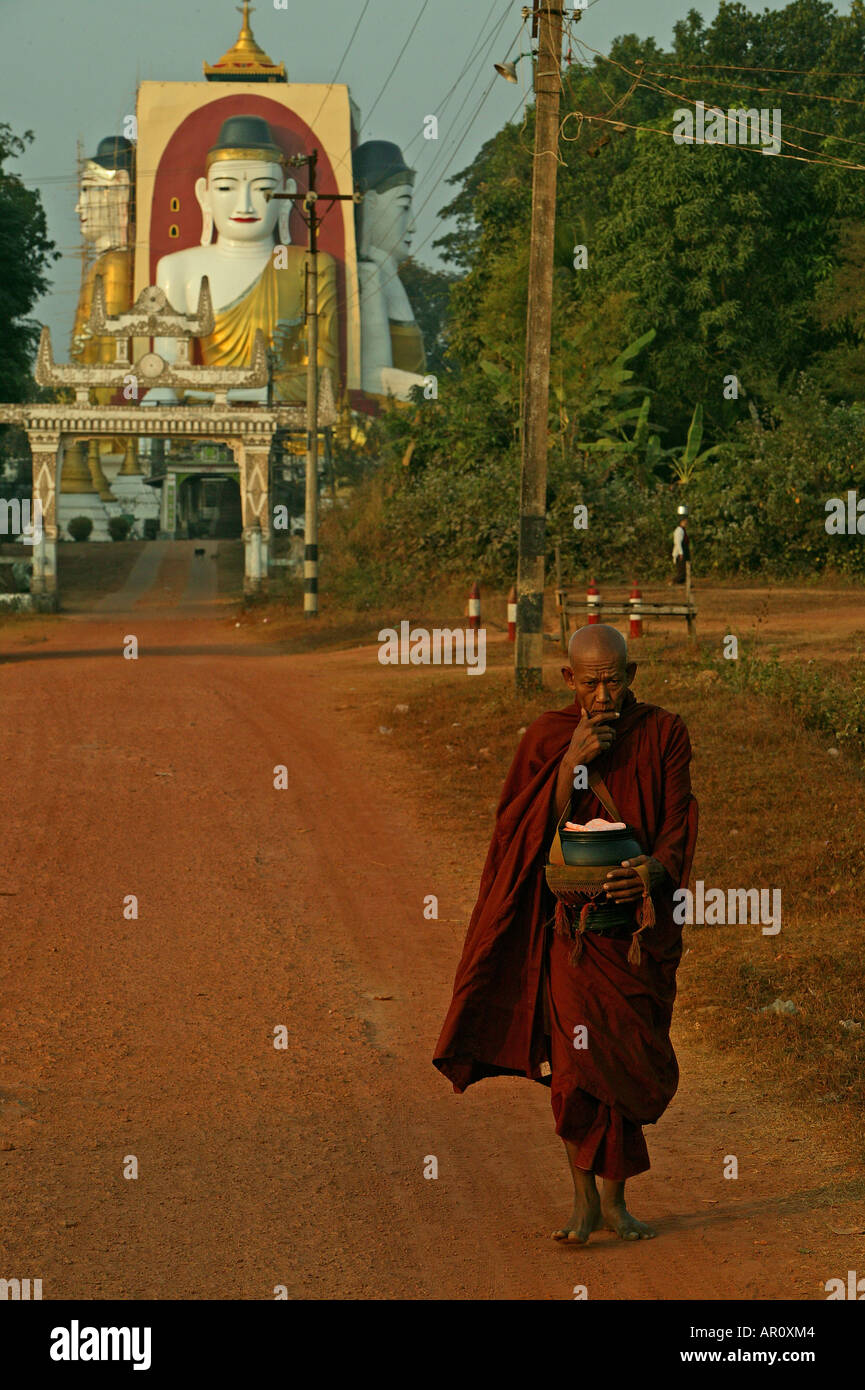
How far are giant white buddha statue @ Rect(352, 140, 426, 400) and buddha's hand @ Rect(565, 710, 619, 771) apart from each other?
49.7 metres

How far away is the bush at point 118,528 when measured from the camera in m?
46.6

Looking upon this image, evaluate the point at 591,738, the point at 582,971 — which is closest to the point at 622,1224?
the point at 582,971

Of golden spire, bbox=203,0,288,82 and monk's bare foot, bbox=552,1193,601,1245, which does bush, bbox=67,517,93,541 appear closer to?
golden spire, bbox=203,0,288,82

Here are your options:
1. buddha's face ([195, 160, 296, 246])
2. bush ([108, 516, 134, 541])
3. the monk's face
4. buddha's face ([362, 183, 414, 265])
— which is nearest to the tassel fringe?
the monk's face

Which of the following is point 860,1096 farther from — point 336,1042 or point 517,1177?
point 336,1042

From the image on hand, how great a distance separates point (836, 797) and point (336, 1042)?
475 centimetres

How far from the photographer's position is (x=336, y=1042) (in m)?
6.53

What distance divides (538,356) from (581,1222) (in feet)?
35.3

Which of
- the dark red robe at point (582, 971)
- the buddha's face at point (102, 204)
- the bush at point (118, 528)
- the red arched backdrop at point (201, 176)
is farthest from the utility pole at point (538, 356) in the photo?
the buddha's face at point (102, 204)

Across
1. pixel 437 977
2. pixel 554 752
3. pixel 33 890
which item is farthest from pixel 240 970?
pixel 554 752

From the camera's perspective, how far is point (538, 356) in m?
14.2

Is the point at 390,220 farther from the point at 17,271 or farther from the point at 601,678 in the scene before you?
the point at 601,678

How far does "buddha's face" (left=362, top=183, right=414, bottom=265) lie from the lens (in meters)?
56.7
